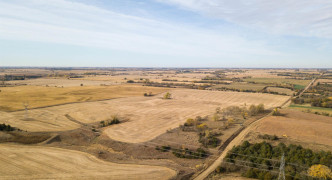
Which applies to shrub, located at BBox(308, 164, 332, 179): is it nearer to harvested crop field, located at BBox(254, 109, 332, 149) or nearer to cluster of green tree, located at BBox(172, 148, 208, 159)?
harvested crop field, located at BBox(254, 109, 332, 149)

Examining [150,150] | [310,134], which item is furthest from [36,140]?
[310,134]

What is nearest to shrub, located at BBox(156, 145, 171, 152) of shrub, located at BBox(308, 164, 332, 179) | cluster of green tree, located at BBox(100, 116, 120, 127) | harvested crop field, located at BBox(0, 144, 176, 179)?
harvested crop field, located at BBox(0, 144, 176, 179)

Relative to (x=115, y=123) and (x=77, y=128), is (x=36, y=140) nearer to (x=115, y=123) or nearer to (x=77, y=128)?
(x=77, y=128)

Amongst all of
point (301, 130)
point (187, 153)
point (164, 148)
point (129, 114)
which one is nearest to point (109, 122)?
point (129, 114)

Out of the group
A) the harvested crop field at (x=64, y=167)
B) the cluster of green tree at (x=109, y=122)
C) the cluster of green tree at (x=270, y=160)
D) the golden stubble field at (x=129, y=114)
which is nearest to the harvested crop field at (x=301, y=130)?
the cluster of green tree at (x=270, y=160)

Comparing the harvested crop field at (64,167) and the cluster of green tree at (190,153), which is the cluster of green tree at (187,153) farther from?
the harvested crop field at (64,167)

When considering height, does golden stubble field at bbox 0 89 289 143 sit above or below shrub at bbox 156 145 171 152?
above

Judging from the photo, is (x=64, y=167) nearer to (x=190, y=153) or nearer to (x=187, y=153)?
(x=187, y=153)
